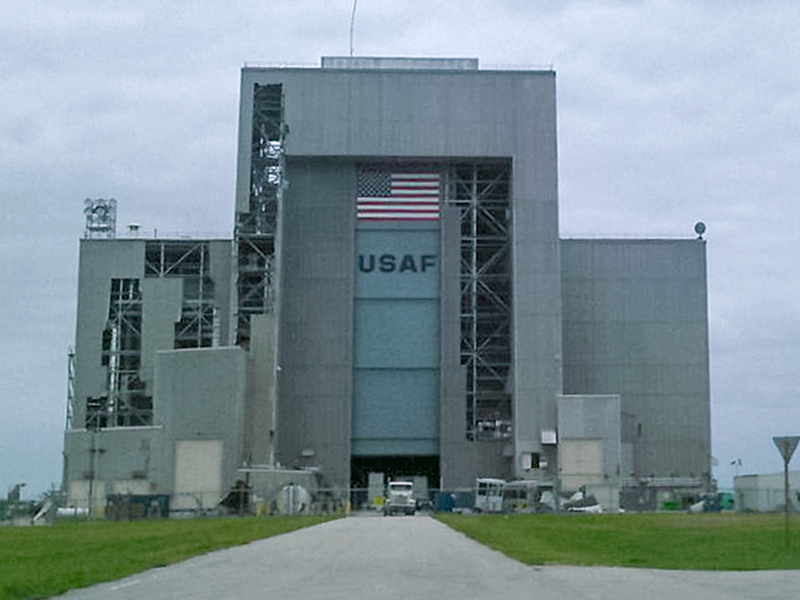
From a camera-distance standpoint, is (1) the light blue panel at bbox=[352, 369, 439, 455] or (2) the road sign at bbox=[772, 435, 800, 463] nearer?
(2) the road sign at bbox=[772, 435, 800, 463]

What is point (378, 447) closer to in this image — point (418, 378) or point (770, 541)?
point (418, 378)

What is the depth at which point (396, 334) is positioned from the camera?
316 ft

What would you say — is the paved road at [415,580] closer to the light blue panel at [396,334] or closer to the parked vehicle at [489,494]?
the parked vehicle at [489,494]

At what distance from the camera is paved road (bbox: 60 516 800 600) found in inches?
751

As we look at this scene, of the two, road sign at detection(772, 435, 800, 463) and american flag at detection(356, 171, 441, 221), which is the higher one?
american flag at detection(356, 171, 441, 221)

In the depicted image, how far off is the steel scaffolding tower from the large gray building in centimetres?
17

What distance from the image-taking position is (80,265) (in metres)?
97.2

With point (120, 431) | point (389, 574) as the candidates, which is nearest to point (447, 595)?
point (389, 574)


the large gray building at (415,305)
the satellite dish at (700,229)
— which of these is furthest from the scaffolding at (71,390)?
the satellite dish at (700,229)

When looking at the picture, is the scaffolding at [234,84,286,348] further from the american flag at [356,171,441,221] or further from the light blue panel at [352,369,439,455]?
the light blue panel at [352,369,439,455]

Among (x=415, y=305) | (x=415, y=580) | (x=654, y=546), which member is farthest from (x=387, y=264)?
(x=415, y=580)

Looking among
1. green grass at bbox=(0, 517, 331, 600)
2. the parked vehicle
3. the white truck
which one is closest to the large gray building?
the parked vehicle

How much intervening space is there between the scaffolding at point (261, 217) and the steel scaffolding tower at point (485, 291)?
13.6 meters

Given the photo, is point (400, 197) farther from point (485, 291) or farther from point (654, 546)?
point (654, 546)
